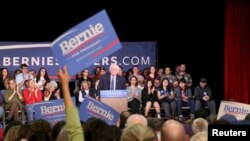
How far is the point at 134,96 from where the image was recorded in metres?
12.1

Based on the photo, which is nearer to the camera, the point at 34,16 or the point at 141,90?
the point at 141,90

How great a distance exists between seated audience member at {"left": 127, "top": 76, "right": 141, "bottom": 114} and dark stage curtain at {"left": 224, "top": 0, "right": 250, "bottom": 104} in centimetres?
248

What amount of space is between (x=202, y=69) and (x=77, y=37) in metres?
8.45

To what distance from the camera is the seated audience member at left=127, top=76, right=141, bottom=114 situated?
12.0m

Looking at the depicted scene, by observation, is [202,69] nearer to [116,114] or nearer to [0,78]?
[0,78]

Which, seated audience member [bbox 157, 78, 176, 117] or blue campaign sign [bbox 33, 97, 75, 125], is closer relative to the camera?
blue campaign sign [bbox 33, 97, 75, 125]

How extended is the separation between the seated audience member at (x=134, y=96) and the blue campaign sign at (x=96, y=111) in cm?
509

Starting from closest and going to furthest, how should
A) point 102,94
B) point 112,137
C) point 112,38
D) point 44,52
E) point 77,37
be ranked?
point 112,137, point 77,37, point 112,38, point 102,94, point 44,52

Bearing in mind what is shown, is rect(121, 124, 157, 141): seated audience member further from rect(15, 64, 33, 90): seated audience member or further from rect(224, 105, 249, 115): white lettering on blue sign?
rect(15, 64, 33, 90): seated audience member

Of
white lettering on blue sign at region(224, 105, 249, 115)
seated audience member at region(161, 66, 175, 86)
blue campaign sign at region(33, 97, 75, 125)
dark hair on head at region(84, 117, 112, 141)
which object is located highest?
Answer: seated audience member at region(161, 66, 175, 86)

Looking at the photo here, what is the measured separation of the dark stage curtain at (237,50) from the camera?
43.5ft

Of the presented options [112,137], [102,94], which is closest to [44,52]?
[102,94]

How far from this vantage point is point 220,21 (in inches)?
549

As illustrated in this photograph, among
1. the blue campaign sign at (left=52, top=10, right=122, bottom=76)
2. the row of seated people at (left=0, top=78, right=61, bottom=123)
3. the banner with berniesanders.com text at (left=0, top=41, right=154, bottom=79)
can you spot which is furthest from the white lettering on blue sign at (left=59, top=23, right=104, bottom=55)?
the banner with berniesanders.com text at (left=0, top=41, right=154, bottom=79)
